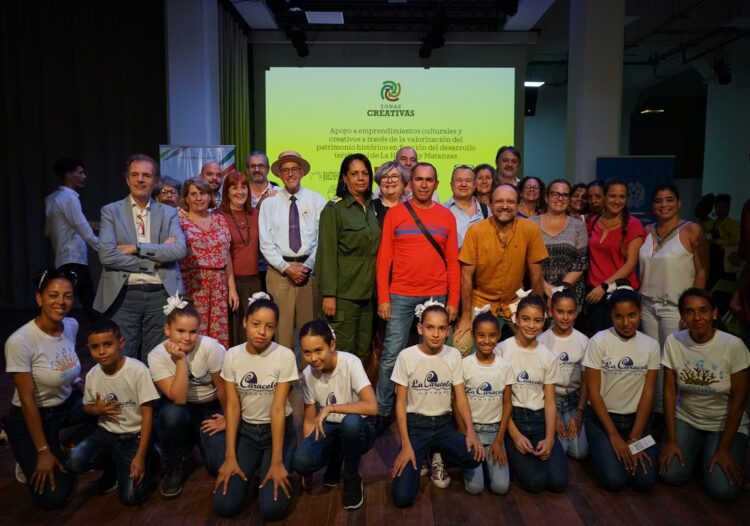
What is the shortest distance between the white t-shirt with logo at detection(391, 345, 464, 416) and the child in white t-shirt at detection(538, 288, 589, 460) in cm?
61

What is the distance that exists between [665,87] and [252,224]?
12.0m

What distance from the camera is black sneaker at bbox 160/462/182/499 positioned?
2.63 m

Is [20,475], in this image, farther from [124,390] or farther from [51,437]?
[124,390]

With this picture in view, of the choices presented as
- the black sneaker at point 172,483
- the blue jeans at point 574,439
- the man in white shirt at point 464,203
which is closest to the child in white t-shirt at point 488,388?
the blue jeans at point 574,439

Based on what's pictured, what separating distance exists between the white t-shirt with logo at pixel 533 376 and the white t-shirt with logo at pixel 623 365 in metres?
0.21

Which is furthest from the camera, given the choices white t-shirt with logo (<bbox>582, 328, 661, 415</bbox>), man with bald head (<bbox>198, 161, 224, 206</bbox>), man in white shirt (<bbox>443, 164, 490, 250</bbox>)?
man with bald head (<bbox>198, 161, 224, 206</bbox>)

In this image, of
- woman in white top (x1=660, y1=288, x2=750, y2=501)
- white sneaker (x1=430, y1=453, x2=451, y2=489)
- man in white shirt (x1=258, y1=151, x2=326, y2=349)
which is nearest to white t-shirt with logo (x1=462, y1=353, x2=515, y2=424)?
white sneaker (x1=430, y1=453, x2=451, y2=489)

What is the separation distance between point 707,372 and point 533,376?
791 mm

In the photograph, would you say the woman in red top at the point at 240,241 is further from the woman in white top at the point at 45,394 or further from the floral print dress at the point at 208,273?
the woman in white top at the point at 45,394

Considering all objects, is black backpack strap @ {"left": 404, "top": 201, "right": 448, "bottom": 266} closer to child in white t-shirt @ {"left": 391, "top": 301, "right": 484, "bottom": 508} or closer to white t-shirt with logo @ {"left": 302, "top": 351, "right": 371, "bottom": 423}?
child in white t-shirt @ {"left": 391, "top": 301, "right": 484, "bottom": 508}

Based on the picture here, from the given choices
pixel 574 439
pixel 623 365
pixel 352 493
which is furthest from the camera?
pixel 574 439

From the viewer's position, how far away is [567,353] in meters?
3.08

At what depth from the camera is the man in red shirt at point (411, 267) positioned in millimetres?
3188

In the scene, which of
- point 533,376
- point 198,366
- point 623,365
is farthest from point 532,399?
point 198,366
